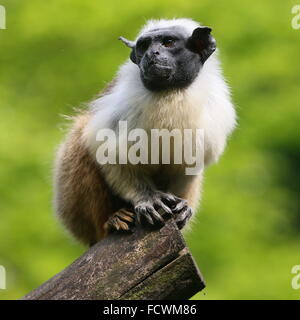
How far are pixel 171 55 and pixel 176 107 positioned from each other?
0.25m

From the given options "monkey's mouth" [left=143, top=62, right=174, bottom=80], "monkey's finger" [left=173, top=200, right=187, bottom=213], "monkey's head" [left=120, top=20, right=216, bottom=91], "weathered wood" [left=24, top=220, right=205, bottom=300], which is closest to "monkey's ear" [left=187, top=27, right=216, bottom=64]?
"monkey's head" [left=120, top=20, right=216, bottom=91]

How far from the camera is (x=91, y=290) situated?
3.41 metres

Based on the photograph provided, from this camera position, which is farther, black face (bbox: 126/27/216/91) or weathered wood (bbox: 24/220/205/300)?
black face (bbox: 126/27/216/91)

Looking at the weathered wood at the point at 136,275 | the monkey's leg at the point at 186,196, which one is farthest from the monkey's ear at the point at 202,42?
the weathered wood at the point at 136,275

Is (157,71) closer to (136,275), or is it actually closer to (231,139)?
(136,275)

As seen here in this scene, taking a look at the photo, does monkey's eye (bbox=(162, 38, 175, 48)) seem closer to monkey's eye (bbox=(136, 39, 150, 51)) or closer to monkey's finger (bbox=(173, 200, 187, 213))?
monkey's eye (bbox=(136, 39, 150, 51))

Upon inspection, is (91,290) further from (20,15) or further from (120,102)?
(20,15)

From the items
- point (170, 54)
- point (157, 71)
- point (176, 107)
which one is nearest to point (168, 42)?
point (170, 54)

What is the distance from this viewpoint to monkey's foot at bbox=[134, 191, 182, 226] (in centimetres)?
361

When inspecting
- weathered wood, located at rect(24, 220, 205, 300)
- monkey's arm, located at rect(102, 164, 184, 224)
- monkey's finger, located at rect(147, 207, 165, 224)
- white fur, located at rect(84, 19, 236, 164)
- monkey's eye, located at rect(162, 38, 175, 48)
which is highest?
monkey's eye, located at rect(162, 38, 175, 48)

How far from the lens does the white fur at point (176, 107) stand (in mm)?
3867

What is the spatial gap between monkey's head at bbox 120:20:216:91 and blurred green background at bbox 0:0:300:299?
6.12ft

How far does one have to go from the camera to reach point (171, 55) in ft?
12.6

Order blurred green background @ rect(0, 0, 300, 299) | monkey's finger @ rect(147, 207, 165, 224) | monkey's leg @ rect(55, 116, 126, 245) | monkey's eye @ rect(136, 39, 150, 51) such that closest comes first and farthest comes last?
1. monkey's finger @ rect(147, 207, 165, 224)
2. monkey's eye @ rect(136, 39, 150, 51)
3. monkey's leg @ rect(55, 116, 126, 245)
4. blurred green background @ rect(0, 0, 300, 299)
